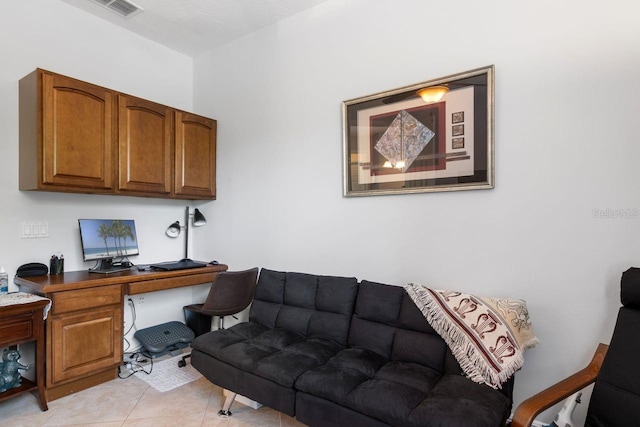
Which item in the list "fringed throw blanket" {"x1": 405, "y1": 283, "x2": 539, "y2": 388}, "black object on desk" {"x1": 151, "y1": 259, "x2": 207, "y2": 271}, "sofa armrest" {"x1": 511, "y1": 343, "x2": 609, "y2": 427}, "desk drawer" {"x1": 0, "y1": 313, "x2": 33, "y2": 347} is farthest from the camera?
"black object on desk" {"x1": 151, "y1": 259, "x2": 207, "y2": 271}

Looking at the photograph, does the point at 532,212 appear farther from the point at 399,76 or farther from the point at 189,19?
the point at 189,19

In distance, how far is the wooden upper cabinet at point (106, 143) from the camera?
2.43 m

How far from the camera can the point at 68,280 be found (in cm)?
245

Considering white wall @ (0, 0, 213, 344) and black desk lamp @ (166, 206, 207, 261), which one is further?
black desk lamp @ (166, 206, 207, 261)

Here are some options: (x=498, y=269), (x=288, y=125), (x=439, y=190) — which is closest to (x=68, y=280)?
(x=288, y=125)

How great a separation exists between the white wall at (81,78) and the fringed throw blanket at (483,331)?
2569 millimetres

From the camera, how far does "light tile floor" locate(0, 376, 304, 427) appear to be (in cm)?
210

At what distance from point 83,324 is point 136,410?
0.73 m

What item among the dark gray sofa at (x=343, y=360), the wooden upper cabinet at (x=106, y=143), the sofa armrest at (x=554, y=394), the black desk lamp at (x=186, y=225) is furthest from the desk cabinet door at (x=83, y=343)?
the sofa armrest at (x=554, y=394)

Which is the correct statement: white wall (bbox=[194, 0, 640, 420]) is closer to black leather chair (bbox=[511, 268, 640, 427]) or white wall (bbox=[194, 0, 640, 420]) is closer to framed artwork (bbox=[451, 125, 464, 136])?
framed artwork (bbox=[451, 125, 464, 136])

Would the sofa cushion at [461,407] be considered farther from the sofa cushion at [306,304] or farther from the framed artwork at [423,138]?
the framed artwork at [423,138]

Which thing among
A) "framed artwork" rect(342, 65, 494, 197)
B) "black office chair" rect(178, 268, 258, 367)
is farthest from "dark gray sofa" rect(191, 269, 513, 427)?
"framed artwork" rect(342, 65, 494, 197)

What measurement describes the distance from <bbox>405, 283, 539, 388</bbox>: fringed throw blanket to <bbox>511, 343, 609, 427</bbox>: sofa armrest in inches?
9.3

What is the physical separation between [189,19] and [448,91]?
238cm
